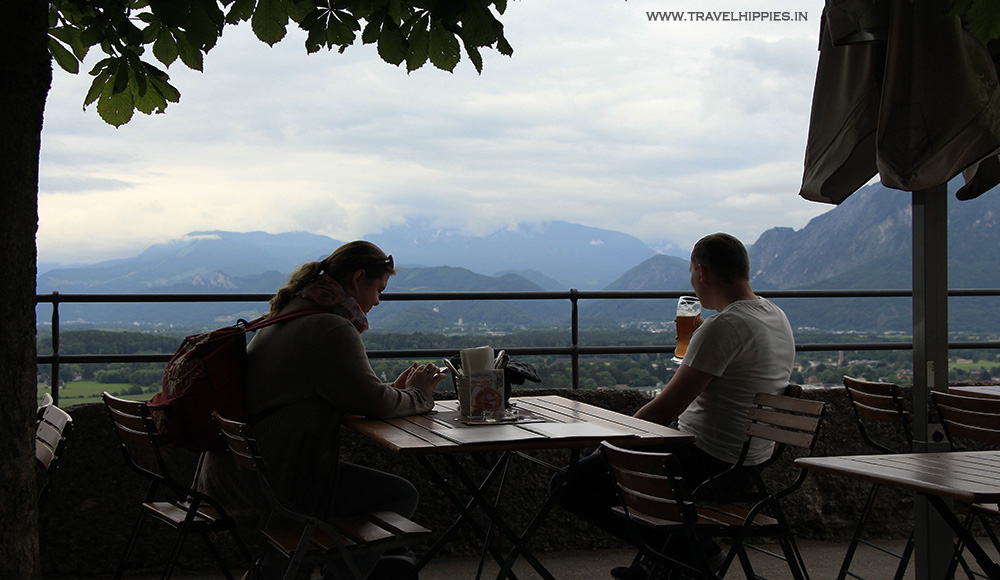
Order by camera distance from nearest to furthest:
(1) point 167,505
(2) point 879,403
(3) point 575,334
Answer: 1. (1) point 167,505
2. (2) point 879,403
3. (3) point 575,334

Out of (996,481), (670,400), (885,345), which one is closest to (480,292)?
(670,400)

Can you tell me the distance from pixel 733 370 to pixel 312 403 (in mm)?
1568

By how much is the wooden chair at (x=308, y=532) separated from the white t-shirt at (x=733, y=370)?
120 cm

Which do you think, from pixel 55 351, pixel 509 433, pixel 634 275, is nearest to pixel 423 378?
pixel 509 433

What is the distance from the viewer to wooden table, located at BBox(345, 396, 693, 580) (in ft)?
8.55

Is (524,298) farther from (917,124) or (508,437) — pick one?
(917,124)

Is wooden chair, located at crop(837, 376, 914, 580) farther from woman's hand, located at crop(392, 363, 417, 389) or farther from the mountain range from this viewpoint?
woman's hand, located at crop(392, 363, 417, 389)

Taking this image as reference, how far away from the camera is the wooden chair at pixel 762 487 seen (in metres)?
2.90

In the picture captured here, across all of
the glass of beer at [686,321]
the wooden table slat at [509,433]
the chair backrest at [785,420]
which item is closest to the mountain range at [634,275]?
the glass of beer at [686,321]

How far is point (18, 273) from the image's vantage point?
→ 196 centimetres

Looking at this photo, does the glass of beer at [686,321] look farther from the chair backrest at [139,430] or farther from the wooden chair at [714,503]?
the chair backrest at [139,430]

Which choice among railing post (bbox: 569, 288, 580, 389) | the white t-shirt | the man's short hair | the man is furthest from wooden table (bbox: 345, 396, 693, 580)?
railing post (bbox: 569, 288, 580, 389)

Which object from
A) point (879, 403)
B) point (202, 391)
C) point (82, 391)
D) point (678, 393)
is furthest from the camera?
point (82, 391)

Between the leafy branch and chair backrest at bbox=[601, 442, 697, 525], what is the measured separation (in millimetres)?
1251
